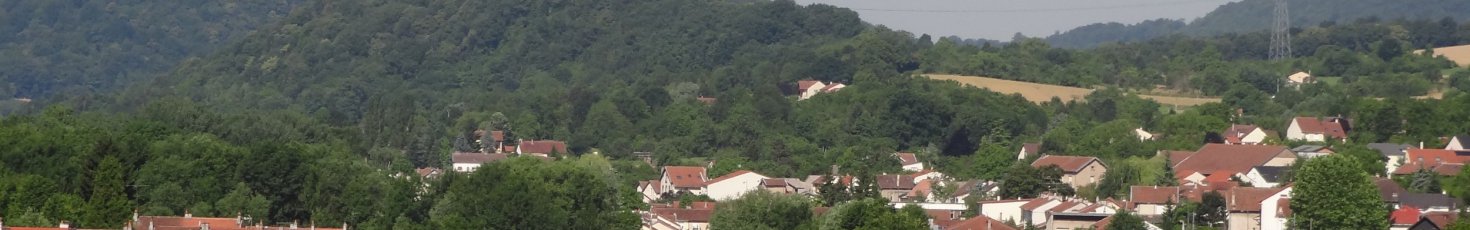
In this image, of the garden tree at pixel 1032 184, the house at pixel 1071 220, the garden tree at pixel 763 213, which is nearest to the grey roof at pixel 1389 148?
the garden tree at pixel 1032 184

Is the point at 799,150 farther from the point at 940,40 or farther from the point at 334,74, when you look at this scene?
the point at 334,74

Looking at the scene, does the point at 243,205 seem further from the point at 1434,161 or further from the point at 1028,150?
the point at 1028,150

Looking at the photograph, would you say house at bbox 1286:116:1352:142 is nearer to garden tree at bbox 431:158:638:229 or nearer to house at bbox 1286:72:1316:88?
house at bbox 1286:72:1316:88

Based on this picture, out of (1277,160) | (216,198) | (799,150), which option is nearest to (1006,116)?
(799,150)

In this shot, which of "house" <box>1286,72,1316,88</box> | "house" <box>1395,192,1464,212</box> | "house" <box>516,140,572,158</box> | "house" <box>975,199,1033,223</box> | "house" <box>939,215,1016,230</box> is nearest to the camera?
"house" <box>1395,192,1464,212</box>

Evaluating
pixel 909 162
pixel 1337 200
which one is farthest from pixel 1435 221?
pixel 909 162

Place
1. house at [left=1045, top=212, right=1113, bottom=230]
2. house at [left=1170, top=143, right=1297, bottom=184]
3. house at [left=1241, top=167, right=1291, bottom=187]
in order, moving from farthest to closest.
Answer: house at [left=1170, top=143, right=1297, bottom=184] → house at [left=1241, top=167, right=1291, bottom=187] → house at [left=1045, top=212, right=1113, bottom=230]

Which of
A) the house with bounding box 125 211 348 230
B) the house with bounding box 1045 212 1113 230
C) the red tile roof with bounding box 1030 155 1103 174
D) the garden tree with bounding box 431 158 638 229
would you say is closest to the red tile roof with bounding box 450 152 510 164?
the red tile roof with bounding box 1030 155 1103 174
